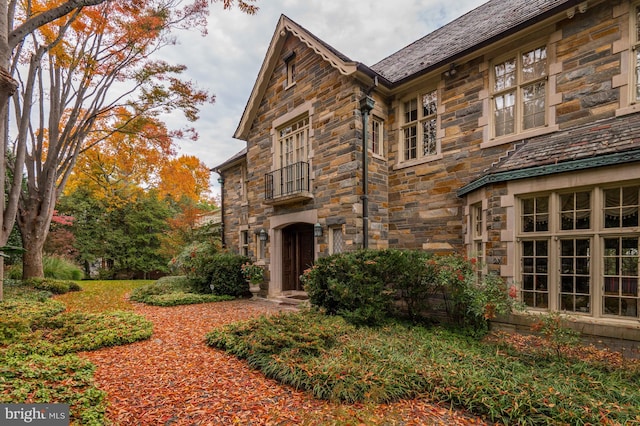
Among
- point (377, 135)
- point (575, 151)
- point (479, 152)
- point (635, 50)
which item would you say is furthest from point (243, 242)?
point (635, 50)

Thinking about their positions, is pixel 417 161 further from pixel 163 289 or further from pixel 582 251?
pixel 163 289

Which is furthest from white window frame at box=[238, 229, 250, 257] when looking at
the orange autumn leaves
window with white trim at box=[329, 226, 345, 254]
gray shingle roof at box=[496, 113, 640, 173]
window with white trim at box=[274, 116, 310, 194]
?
gray shingle roof at box=[496, 113, 640, 173]

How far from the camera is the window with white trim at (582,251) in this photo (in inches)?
178

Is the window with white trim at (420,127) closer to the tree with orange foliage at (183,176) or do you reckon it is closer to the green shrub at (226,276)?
the green shrub at (226,276)

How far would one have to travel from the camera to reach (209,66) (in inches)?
463

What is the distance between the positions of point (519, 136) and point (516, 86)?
3.64 feet

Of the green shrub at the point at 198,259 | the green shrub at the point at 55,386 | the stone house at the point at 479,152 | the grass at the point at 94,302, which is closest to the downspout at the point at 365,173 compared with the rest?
Result: the stone house at the point at 479,152

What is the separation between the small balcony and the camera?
356 inches

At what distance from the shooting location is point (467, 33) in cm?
807

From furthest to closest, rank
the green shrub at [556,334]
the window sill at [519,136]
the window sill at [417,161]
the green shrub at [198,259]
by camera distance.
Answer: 1. the green shrub at [198,259]
2. the window sill at [417,161]
3. the window sill at [519,136]
4. the green shrub at [556,334]

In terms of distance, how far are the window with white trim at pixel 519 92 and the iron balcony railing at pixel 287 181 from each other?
16.6 ft

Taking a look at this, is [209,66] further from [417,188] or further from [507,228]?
[507,228]

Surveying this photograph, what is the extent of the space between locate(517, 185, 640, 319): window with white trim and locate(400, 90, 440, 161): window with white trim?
3045 millimetres

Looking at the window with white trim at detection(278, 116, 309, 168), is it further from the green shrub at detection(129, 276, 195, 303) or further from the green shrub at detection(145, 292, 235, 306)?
the green shrub at detection(129, 276, 195, 303)
